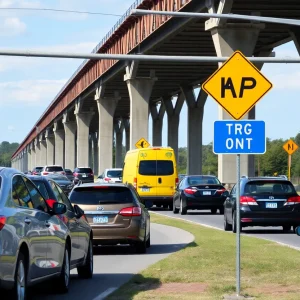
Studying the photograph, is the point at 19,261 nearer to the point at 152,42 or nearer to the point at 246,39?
the point at 246,39

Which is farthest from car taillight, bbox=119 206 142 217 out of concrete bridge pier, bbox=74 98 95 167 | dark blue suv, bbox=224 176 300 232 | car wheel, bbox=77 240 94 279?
concrete bridge pier, bbox=74 98 95 167

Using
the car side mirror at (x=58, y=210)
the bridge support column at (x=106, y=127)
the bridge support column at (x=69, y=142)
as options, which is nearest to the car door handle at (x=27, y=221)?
the car side mirror at (x=58, y=210)

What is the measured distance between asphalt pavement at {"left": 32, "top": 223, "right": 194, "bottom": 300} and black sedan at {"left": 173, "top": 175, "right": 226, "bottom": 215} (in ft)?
38.1

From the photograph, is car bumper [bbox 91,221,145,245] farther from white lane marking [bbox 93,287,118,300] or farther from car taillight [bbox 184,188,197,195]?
car taillight [bbox 184,188,197,195]

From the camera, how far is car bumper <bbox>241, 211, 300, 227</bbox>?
27812 millimetres

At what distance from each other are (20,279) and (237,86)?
4610 millimetres

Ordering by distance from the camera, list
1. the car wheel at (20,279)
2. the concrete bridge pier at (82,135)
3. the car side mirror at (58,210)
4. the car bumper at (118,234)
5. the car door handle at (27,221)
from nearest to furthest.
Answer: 1. the car wheel at (20,279)
2. the car door handle at (27,221)
3. the car side mirror at (58,210)
4. the car bumper at (118,234)
5. the concrete bridge pier at (82,135)

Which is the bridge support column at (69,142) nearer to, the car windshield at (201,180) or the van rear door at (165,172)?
the van rear door at (165,172)

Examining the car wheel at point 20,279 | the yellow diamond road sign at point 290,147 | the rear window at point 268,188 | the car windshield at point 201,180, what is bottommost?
the car wheel at point 20,279

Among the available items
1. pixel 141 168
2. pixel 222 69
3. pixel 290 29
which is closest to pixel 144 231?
pixel 222 69

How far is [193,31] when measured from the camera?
56.4 m

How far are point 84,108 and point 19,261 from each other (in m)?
104

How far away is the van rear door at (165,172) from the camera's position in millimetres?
43781

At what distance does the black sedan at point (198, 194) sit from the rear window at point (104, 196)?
19218 millimetres
